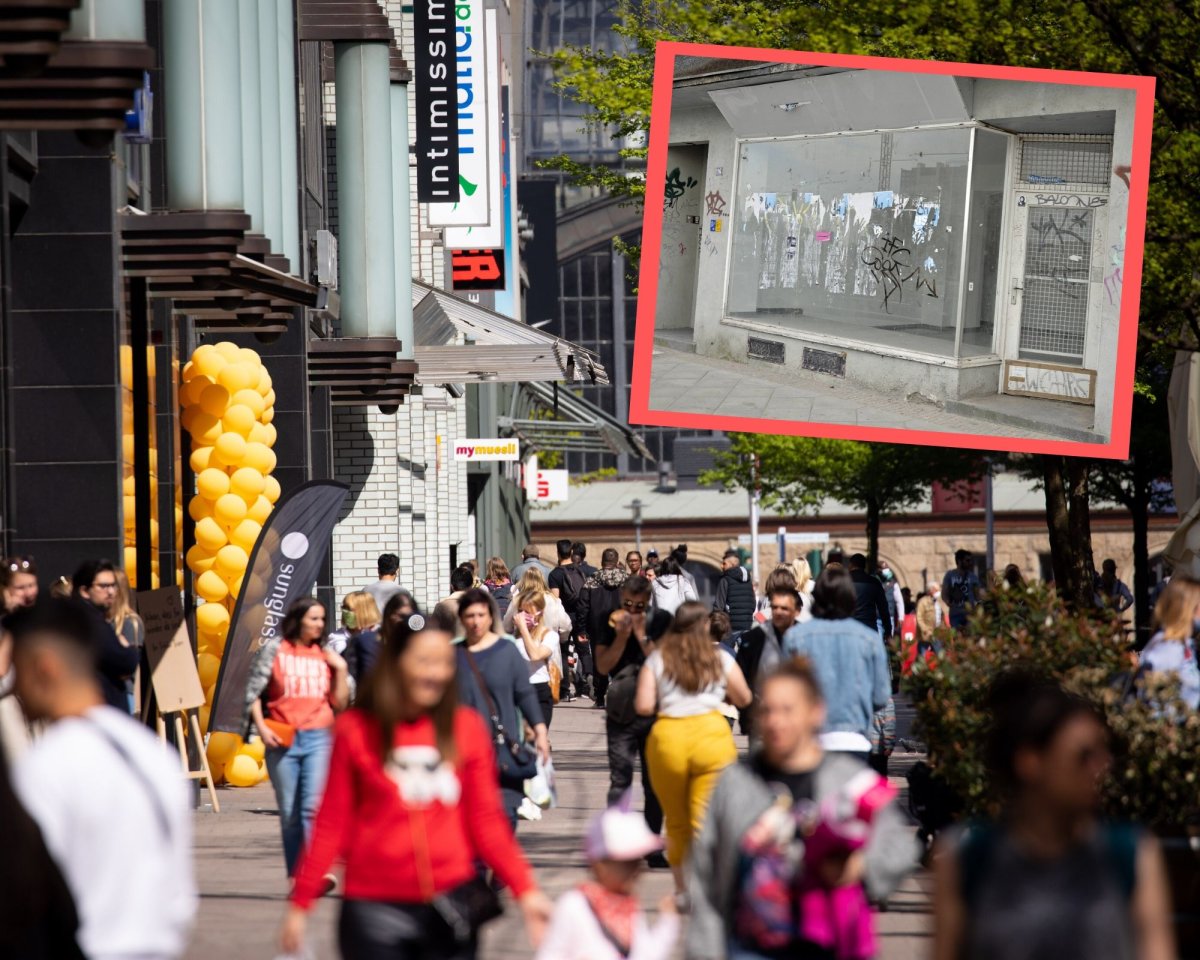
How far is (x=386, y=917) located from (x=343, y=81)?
16.6 meters

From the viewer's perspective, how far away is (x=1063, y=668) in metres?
9.93

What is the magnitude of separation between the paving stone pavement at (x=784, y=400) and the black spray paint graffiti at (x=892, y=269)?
31.0 inches

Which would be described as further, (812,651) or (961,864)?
(812,651)

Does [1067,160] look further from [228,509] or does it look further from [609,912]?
[609,912]

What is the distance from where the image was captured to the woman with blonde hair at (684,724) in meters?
9.38

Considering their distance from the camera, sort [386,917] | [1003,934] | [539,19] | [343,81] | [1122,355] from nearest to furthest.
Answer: [1003,934], [386,917], [1122,355], [343,81], [539,19]

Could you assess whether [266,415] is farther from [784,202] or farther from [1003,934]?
[1003,934]

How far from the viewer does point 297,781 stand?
10.3 m

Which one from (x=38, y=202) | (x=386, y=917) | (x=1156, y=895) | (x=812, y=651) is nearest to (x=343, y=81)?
(x=38, y=202)

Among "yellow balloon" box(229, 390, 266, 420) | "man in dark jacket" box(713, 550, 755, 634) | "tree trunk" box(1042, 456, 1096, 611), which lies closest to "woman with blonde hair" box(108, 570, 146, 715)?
"yellow balloon" box(229, 390, 266, 420)

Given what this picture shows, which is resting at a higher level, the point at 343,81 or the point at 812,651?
the point at 343,81

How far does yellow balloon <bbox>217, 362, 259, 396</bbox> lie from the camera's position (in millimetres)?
16344

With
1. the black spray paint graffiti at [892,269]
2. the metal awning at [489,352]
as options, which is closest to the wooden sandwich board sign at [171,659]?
the black spray paint graffiti at [892,269]

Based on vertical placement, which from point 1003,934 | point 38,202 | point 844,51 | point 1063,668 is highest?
point 844,51
